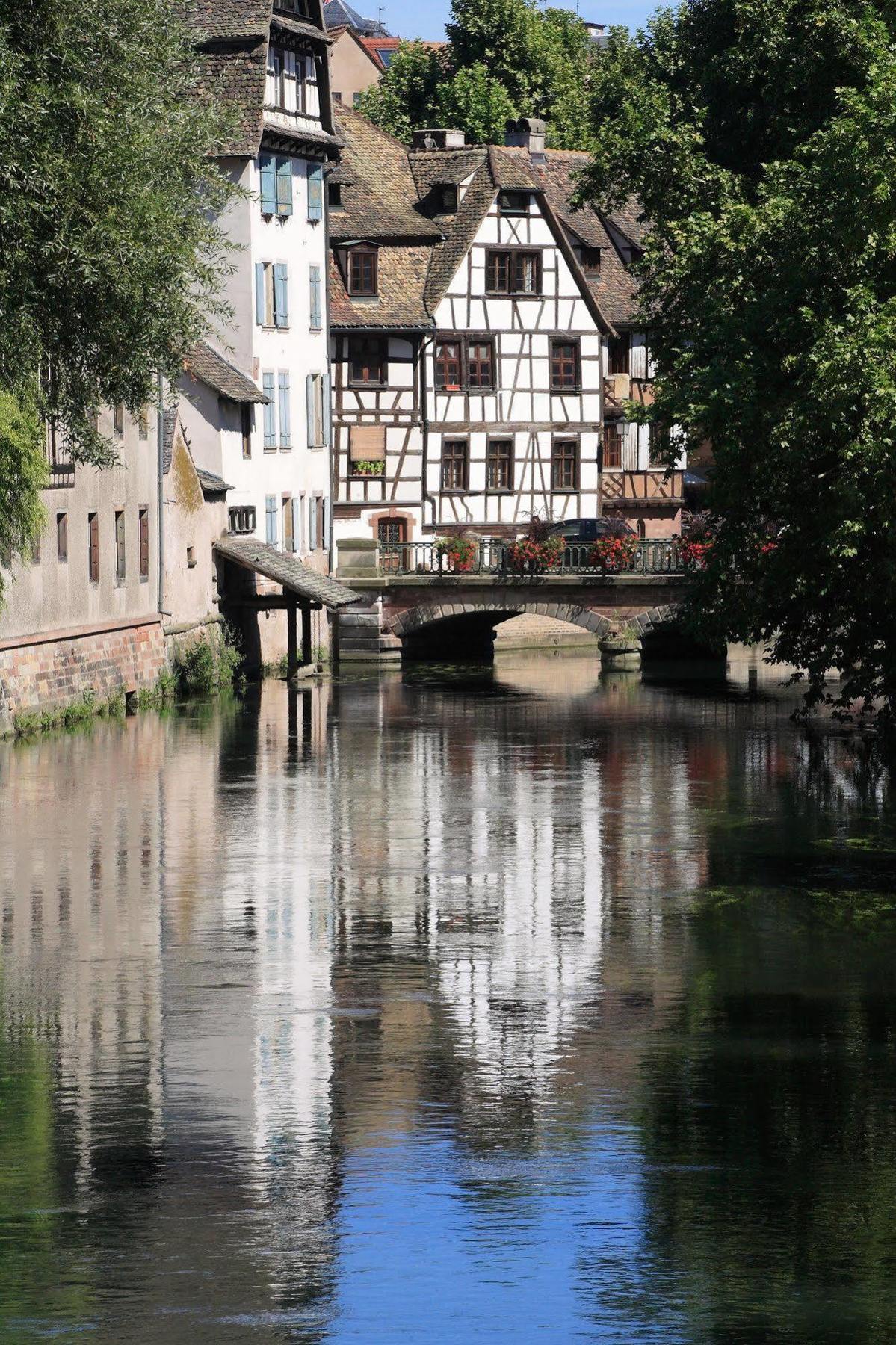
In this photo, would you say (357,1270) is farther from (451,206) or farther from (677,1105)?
(451,206)

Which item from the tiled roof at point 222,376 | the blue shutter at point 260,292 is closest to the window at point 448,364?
the blue shutter at point 260,292

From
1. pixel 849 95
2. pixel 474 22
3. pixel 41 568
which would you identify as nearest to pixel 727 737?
pixel 41 568

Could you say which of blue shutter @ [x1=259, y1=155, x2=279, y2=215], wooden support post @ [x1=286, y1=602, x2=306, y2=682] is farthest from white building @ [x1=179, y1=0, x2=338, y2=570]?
wooden support post @ [x1=286, y1=602, x2=306, y2=682]

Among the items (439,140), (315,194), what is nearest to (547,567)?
(315,194)

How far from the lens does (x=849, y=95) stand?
3228 centimetres

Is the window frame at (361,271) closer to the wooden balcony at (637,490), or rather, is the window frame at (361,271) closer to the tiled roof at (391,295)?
the tiled roof at (391,295)

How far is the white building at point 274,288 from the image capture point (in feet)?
185

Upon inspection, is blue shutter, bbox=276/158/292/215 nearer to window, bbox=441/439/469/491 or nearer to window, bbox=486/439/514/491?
window, bbox=441/439/469/491

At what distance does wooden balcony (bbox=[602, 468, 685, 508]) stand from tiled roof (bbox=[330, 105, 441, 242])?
10.5m

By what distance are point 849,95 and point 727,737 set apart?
16.4 m

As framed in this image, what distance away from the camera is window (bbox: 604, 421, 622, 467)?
74.4 metres

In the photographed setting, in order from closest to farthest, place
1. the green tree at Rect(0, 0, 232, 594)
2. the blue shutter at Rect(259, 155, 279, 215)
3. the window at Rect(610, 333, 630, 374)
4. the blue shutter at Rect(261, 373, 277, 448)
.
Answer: the green tree at Rect(0, 0, 232, 594)
the blue shutter at Rect(259, 155, 279, 215)
the blue shutter at Rect(261, 373, 277, 448)
the window at Rect(610, 333, 630, 374)

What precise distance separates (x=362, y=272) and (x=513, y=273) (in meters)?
5.28

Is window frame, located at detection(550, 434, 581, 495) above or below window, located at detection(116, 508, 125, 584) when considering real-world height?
above
